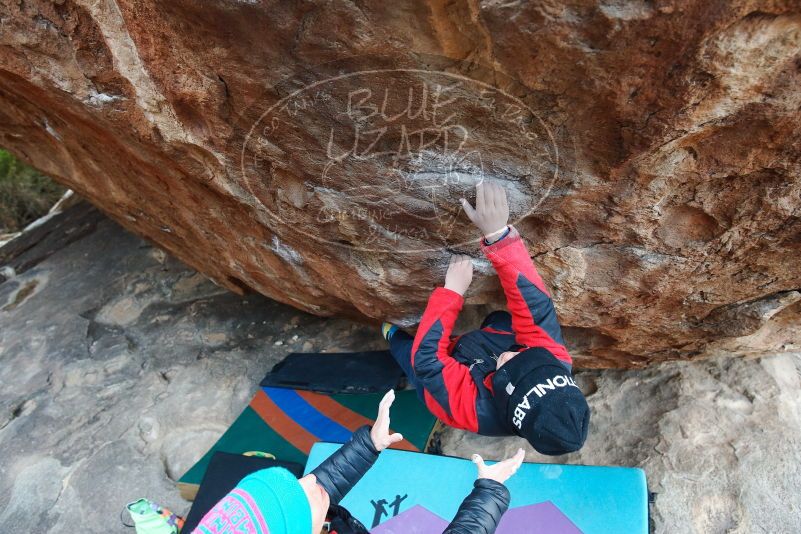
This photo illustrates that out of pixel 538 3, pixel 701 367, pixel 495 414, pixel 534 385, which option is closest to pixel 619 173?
pixel 538 3

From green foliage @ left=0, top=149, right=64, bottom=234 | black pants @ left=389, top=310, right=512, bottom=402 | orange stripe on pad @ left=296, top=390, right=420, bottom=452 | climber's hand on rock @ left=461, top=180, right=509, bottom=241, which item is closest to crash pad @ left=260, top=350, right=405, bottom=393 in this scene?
orange stripe on pad @ left=296, top=390, right=420, bottom=452

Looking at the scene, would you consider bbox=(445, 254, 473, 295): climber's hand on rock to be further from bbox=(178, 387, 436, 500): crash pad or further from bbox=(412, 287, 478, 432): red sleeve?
bbox=(178, 387, 436, 500): crash pad

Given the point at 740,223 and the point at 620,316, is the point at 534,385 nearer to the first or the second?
the point at 620,316

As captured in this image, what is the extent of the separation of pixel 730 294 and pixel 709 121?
67 cm

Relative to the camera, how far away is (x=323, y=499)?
141 centimetres

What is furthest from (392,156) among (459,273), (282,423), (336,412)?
(282,423)

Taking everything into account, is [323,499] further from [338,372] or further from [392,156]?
→ [338,372]

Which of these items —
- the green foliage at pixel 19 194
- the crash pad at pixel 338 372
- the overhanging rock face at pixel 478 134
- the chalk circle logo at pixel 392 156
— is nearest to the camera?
the overhanging rock face at pixel 478 134

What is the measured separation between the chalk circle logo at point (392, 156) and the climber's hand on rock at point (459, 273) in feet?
0.17

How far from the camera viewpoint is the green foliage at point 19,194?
5.49 meters

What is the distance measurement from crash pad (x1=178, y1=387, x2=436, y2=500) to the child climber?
0.99 feet

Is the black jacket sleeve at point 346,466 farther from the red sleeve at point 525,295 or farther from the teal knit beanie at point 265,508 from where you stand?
the red sleeve at point 525,295

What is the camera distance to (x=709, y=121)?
3.99 ft

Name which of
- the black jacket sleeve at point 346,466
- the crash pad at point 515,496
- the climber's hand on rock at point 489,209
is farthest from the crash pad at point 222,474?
the climber's hand on rock at point 489,209
